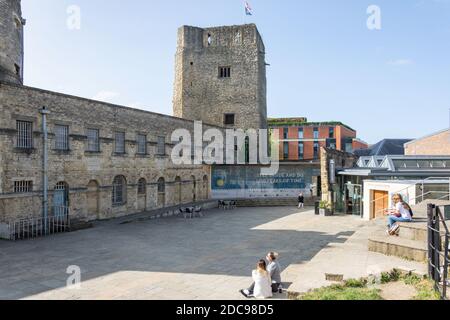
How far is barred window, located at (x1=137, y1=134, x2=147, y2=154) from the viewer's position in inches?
984

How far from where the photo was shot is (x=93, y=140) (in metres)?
21.1

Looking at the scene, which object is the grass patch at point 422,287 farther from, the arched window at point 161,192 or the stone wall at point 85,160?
the arched window at point 161,192

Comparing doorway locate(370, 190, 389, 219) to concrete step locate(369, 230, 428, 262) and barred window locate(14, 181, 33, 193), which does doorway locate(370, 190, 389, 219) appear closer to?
concrete step locate(369, 230, 428, 262)

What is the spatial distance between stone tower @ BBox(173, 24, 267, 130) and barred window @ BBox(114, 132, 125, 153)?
18164 mm

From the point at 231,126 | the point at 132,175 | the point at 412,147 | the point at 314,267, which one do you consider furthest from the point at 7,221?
the point at 412,147

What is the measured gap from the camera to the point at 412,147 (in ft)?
147

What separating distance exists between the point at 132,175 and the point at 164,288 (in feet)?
51.4

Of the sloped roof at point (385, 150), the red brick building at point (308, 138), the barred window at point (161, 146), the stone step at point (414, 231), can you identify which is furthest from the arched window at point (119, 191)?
the sloped roof at point (385, 150)

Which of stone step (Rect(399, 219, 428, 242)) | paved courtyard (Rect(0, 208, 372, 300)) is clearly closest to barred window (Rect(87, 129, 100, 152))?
paved courtyard (Rect(0, 208, 372, 300))

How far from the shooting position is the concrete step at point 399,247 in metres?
9.27

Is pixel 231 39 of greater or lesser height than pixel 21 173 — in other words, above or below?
above

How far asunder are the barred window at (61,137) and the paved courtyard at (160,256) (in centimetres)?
465

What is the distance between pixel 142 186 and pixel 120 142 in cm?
370
